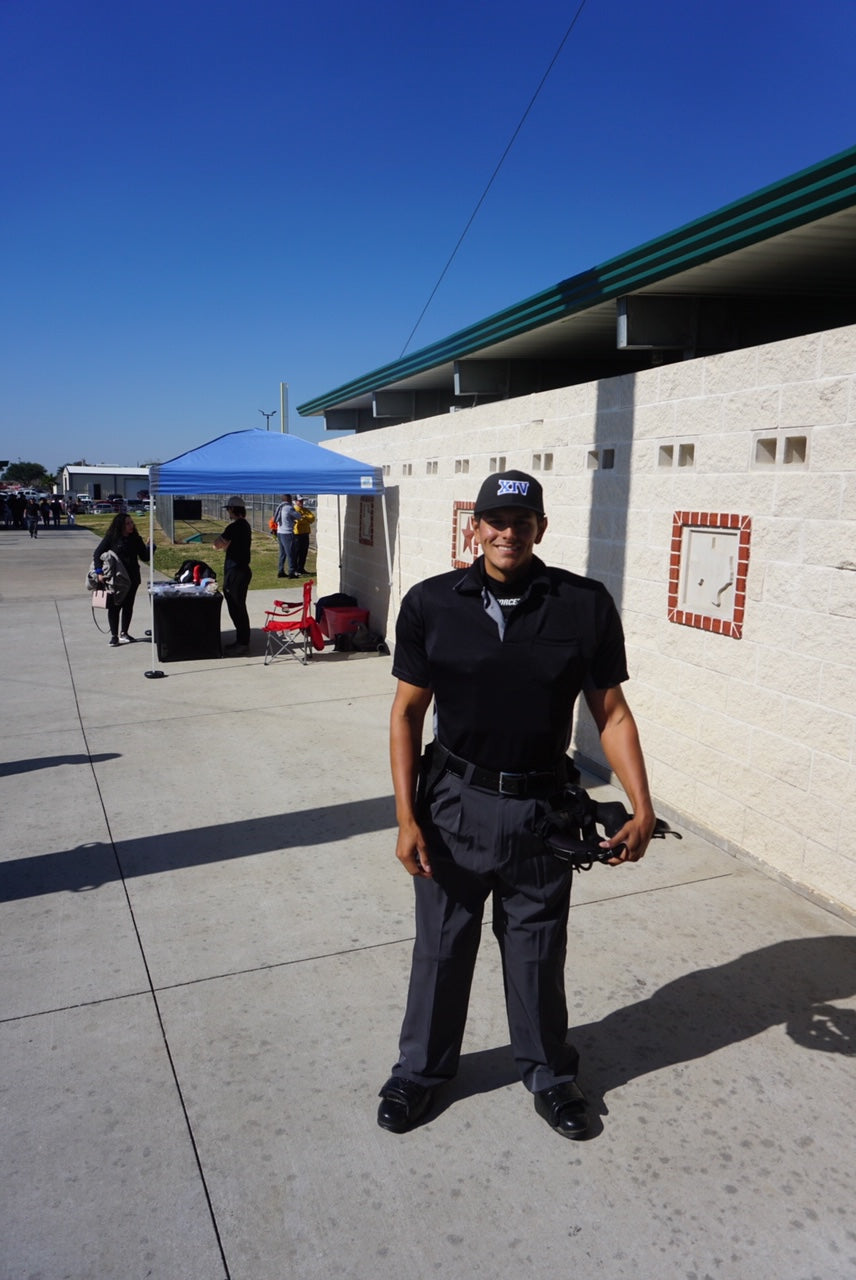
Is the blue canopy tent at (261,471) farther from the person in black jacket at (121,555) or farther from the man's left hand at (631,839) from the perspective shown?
the man's left hand at (631,839)

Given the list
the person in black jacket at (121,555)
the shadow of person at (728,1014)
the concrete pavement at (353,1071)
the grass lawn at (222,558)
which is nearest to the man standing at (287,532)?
the grass lawn at (222,558)

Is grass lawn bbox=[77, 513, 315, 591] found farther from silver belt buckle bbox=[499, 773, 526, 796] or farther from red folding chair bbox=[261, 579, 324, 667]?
silver belt buckle bbox=[499, 773, 526, 796]

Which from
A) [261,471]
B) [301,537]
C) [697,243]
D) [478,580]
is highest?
[697,243]

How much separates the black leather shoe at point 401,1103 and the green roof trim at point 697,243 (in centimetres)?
402

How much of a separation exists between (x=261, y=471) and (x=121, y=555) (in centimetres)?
200

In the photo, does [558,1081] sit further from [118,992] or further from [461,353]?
[461,353]

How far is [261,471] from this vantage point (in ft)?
32.2

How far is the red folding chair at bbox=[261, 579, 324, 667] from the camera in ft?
33.7

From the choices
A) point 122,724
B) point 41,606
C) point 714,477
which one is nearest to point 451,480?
point 122,724

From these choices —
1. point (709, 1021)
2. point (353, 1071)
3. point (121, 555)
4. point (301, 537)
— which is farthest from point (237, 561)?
point (301, 537)

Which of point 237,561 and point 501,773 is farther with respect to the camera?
point 237,561

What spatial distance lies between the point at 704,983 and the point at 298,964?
1625 mm

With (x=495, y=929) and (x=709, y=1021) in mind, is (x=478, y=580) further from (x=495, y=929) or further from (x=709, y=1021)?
(x=709, y=1021)

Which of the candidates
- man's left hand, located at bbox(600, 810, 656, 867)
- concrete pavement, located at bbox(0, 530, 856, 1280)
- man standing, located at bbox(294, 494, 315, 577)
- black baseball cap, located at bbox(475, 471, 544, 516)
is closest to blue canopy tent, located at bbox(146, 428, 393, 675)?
concrete pavement, located at bbox(0, 530, 856, 1280)
